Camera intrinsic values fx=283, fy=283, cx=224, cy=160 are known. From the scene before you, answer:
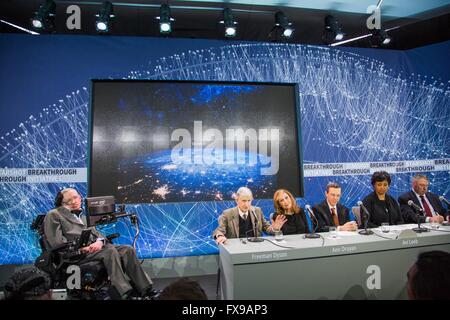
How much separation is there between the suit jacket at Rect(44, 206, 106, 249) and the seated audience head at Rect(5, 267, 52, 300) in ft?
1.14

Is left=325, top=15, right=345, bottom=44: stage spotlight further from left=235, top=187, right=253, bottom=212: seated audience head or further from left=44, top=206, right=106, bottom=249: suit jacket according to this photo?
left=44, top=206, right=106, bottom=249: suit jacket

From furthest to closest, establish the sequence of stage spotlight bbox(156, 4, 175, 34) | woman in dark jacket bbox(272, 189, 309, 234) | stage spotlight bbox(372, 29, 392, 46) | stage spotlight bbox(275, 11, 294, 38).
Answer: stage spotlight bbox(372, 29, 392, 46) → stage spotlight bbox(275, 11, 294, 38) → stage spotlight bbox(156, 4, 175, 34) → woman in dark jacket bbox(272, 189, 309, 234)

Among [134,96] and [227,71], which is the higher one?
[227,71]

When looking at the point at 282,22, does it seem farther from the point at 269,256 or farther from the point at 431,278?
the point at 431,278

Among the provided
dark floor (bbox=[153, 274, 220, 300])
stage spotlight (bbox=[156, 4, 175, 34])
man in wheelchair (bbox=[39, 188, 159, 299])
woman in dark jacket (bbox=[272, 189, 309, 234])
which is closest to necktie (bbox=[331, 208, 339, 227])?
woman in dark jacket (bbox=[272, 189, 309, 234])

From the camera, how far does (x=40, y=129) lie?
4102 millimetres

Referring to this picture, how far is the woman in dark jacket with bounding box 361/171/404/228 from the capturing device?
3.68 meters

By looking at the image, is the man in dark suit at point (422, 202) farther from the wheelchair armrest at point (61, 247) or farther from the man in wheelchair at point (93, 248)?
the wheelchair armrest at point (61, 247)

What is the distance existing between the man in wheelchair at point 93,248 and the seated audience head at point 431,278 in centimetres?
257

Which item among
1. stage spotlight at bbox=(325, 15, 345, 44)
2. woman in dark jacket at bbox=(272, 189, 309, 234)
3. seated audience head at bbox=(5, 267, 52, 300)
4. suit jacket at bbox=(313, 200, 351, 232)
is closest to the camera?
seated audience head at bbox=(5, 267, 52, 300)

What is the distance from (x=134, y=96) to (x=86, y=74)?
75 centimetres
